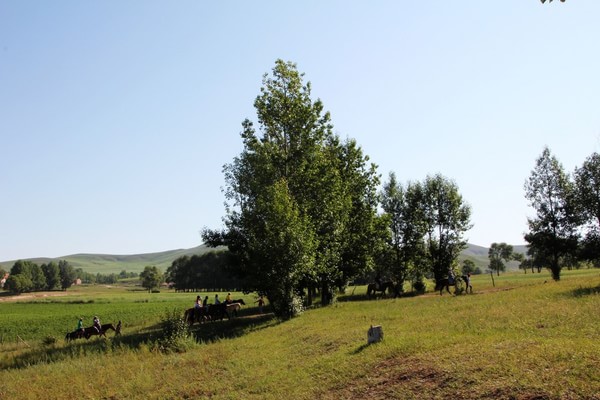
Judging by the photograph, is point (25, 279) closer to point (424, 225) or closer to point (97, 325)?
point (97, 325)

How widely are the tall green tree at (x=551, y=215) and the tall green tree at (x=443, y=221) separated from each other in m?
9.38

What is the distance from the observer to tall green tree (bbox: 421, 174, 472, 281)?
199 ft

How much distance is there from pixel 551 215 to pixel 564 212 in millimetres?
1494

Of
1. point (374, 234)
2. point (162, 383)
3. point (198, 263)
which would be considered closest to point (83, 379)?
point (162, 383)

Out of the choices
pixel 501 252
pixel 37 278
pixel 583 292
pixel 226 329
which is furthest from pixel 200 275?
pixel 583 292

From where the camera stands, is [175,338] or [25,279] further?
[25,279]

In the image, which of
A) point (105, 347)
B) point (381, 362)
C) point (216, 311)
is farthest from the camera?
point (216, 311)

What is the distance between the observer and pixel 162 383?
648 inches

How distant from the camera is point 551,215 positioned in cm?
5266

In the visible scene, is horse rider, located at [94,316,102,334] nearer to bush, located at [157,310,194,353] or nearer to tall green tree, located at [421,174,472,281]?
bush, located at [157,310,194,353]

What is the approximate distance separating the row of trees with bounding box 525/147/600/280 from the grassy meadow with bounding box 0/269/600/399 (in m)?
33.4

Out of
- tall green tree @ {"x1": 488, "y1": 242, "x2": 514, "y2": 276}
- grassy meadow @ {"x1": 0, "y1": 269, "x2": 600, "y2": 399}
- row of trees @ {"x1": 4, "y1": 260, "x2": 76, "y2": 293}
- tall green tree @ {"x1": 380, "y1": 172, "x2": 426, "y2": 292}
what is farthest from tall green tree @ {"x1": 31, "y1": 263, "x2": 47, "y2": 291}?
tall green tree @ {"x1": 488, "y1": 242, "x2": 514, "y2": 276}

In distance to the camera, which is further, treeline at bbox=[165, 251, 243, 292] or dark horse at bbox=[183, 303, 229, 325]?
treeline at bbox=[165, 251, 243, 292]

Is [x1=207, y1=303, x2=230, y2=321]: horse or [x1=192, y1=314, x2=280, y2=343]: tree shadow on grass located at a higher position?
A: [x1=207, y1=303, x2=230, y2=321]: horse
